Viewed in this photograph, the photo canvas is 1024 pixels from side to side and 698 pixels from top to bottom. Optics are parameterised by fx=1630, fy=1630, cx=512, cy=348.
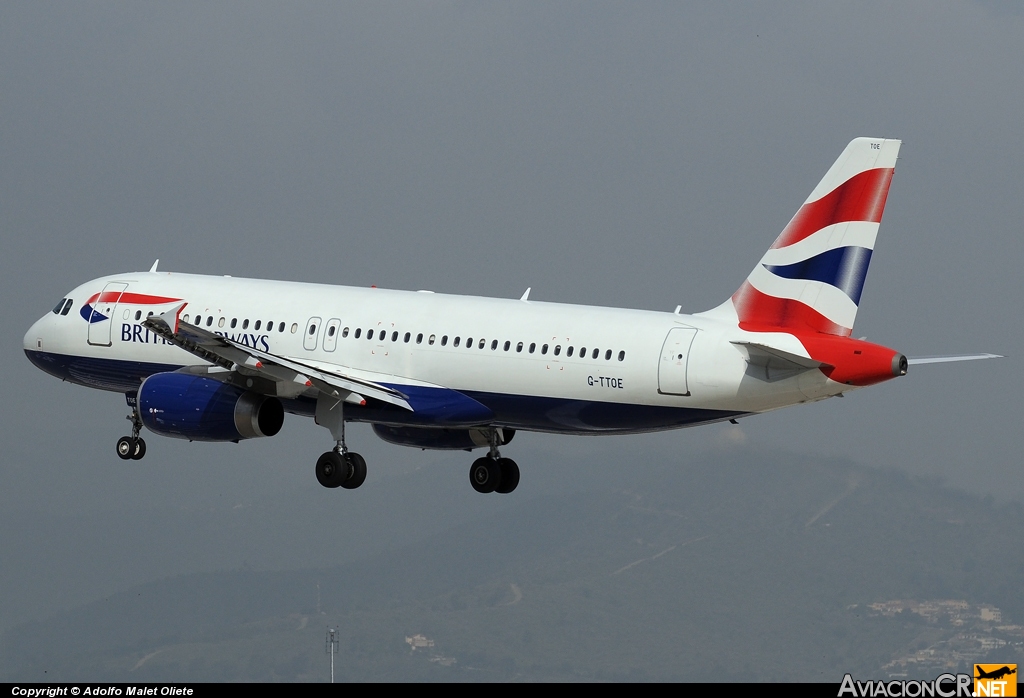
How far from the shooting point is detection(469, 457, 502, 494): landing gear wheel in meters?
48.1

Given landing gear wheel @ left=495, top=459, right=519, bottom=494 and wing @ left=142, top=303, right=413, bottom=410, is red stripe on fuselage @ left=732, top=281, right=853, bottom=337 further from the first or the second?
landing gear wheel @ left=495, top=459, right=519, bottom=494

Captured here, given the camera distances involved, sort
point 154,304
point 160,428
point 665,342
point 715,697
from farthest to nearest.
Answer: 1. point 154,304
2. point 160,428
3. point 665,342
4. point 715,697

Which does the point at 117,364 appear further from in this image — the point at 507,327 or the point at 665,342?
the point at 665,342

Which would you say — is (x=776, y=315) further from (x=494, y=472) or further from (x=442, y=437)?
(x=442, y=437)

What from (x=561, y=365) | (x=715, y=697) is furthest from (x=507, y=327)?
(x=715, y=697)

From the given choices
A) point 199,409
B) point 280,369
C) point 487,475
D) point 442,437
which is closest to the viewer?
point 280,369

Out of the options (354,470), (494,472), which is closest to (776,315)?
(494,472)

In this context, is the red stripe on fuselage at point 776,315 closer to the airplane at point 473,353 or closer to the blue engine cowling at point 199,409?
the airplane at point 473,353

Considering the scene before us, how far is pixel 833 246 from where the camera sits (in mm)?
39500

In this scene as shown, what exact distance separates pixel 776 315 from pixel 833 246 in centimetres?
217

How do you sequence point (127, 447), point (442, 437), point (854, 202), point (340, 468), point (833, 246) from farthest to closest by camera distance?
point (127, 447), point (442, 437), point (340, 468), point (833, 246), point (854, 202)

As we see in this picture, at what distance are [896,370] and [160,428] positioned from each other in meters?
19.4

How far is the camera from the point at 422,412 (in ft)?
144

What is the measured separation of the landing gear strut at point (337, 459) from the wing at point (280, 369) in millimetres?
726
